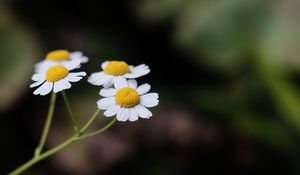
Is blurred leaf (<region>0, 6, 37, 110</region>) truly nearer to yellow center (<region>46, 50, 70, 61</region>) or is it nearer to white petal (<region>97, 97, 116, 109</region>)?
yellow center (<region>46, 50, 70, 61</region>)

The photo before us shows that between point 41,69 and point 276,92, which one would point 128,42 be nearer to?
point 276,92

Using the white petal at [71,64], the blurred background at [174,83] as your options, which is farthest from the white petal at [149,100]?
the blurred background at [174,83]

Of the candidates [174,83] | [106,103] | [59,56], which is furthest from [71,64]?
[174,83]

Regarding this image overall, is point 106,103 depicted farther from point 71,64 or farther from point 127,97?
point 71,64

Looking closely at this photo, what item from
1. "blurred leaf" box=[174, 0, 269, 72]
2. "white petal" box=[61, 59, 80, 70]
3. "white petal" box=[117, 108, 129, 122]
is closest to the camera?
"white petal" box=[117, 108, 129, 122]

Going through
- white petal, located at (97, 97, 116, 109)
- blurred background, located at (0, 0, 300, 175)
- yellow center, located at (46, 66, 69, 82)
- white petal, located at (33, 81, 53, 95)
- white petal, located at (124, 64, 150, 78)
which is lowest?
blurred background, located at (0, 0, 300, 175)

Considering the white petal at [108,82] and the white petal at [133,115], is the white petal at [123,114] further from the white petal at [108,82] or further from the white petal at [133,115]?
the white petal at [108,82]

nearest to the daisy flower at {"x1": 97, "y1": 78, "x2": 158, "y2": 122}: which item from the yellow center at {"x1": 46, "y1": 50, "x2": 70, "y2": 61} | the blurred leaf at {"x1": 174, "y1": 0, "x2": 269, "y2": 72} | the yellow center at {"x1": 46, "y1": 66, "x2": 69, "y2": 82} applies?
the yellow center at {"x1": 46, "y1": 66, "x2": 69, "y2": 82}
